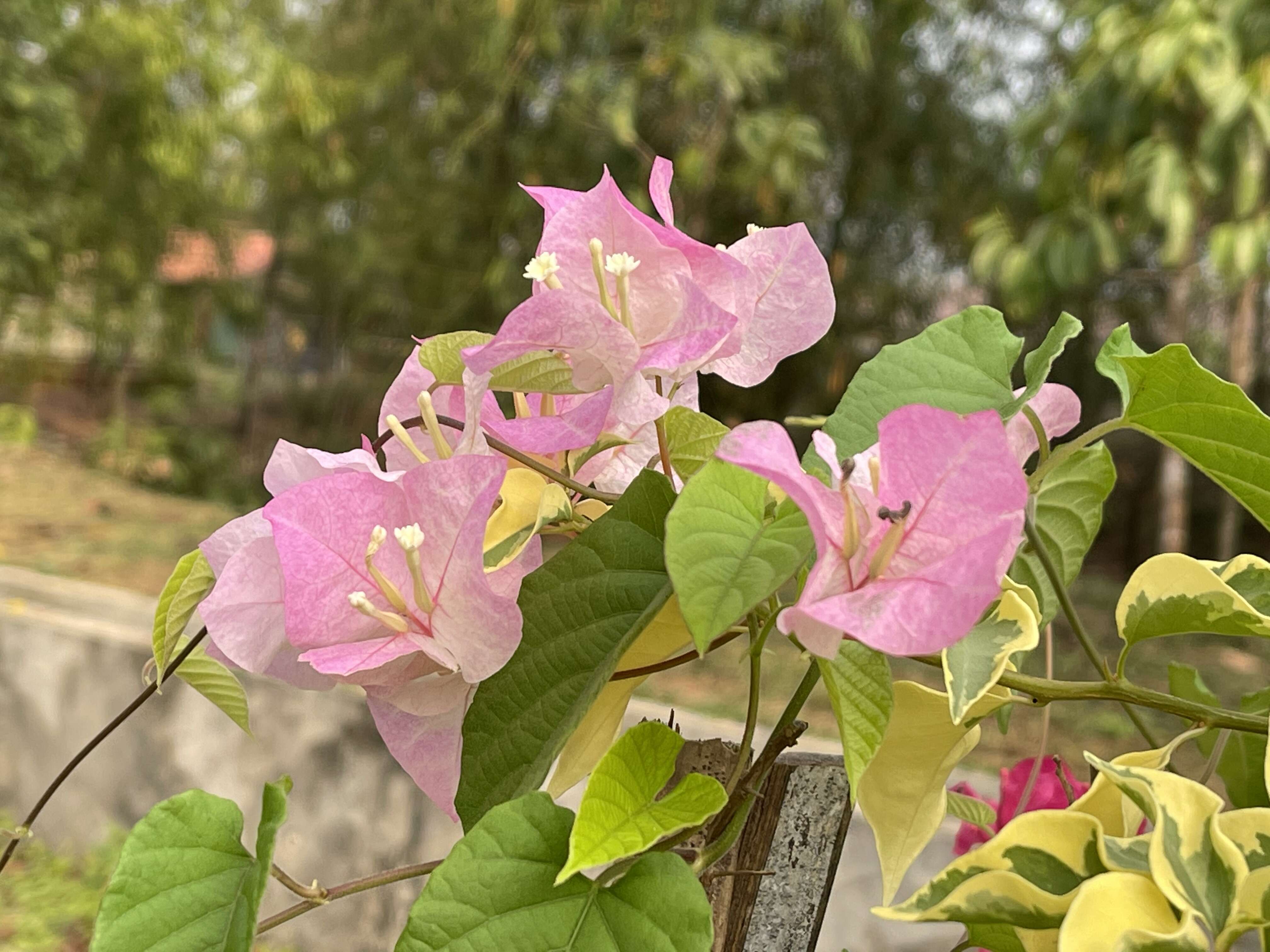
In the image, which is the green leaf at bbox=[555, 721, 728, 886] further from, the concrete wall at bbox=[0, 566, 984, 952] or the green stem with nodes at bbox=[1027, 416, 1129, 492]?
the concrete wall at bbox=[0, 566, 984, 952]

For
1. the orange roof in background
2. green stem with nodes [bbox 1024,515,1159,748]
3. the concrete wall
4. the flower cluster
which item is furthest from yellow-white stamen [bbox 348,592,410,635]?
the orange roof in background

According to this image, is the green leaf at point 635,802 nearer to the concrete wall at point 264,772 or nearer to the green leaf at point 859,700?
the green leaf at point 859,700

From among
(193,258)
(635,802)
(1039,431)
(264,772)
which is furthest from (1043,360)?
(193,258)

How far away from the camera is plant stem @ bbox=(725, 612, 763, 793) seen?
19 cm

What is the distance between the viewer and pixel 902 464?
0.54 feet

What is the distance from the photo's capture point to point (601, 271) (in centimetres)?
20

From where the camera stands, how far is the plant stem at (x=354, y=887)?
202 millimetres

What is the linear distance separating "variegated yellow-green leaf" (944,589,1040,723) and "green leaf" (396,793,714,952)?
5 cm

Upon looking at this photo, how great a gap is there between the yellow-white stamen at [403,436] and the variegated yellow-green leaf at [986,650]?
0.33ft

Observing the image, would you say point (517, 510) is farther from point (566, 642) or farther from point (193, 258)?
point (193, 258)

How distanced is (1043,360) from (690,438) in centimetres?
7

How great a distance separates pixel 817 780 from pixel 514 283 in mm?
3416

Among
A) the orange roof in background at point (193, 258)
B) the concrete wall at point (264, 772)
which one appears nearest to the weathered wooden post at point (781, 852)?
the concrete wall at point (264, 772)

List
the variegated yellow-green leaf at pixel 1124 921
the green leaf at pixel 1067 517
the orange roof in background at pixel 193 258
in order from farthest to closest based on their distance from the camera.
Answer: the orange roof in background at pixel 193 258 < the green leaf at pixel 1067 517 < the variegated yellow-green leaf at pixel 1124 921
